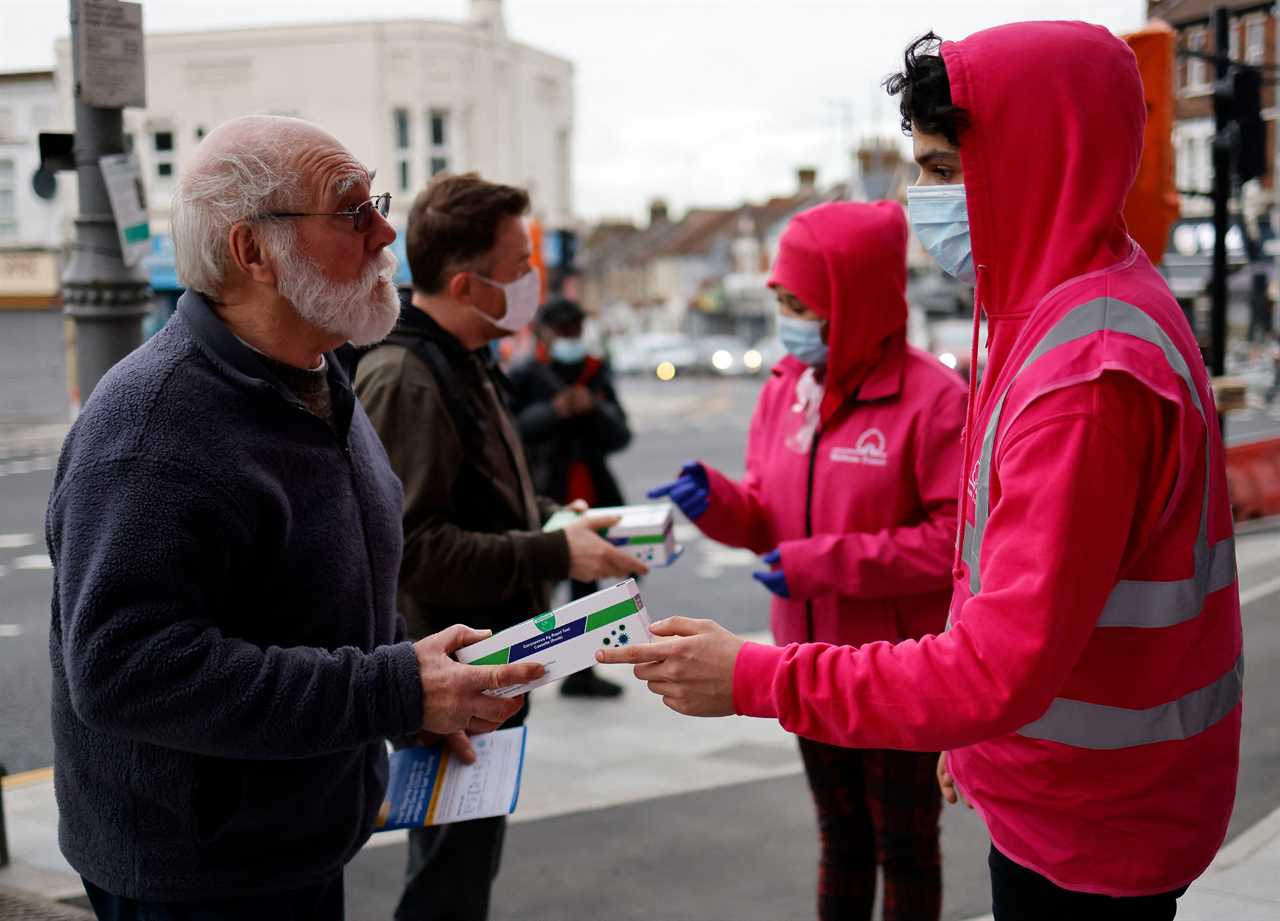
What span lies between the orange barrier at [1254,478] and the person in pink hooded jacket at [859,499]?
4.58 meters

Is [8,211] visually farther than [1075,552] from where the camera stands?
Yes

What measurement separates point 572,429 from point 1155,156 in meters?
3.02

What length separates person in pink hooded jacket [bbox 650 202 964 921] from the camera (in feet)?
10.0

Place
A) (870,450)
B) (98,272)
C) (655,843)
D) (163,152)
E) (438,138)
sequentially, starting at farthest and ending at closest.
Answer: (438,138), (163,152), (655,843), (98,272), (870,450)

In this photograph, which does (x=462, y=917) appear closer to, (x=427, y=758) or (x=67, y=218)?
(x=427, y=758)

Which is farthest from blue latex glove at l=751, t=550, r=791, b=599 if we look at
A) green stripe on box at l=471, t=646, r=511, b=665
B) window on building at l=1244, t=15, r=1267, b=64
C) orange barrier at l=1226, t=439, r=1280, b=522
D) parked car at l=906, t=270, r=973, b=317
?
parked car at l=906, t=270, r=973, b=317

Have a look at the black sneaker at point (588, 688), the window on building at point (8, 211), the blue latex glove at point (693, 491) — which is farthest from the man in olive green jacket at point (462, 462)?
the window on building at point (8, 211)

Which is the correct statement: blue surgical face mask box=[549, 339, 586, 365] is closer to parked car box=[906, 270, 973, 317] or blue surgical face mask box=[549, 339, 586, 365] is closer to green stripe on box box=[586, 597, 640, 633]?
green stripe on box box=[586, 597, 640, 633]

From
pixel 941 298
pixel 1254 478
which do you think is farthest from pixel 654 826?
→ pixel 941 298

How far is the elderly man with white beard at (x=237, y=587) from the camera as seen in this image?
1.81 meters

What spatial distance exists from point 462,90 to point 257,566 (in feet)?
95.9

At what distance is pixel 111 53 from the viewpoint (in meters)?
4.07

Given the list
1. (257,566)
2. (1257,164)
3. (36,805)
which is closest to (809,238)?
(257,566)

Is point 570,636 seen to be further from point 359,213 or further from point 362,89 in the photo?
point 362,89
